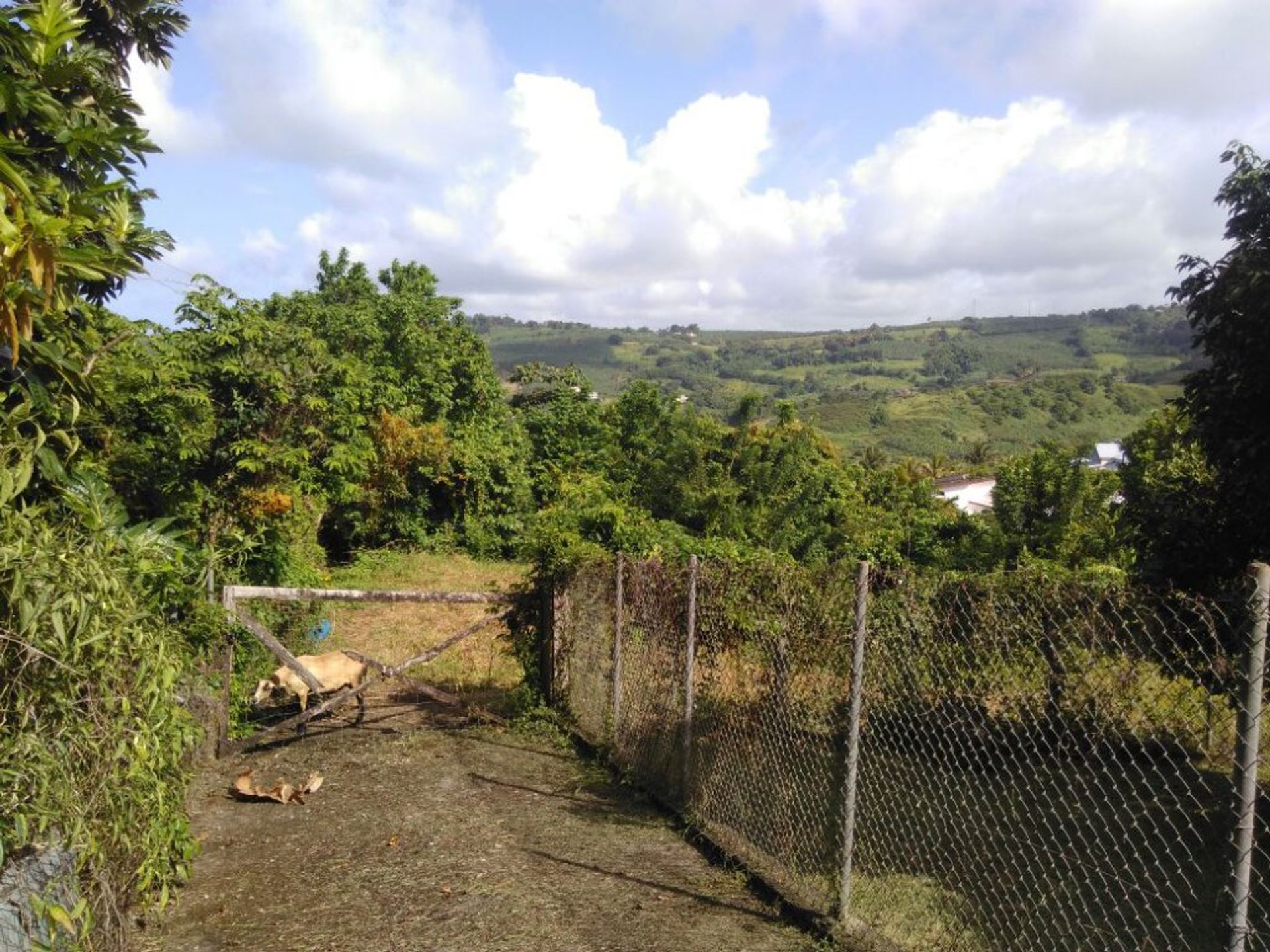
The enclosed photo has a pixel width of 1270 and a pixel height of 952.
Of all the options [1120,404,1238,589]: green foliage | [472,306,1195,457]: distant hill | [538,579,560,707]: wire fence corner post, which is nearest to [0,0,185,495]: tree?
[538,579,560,707]: wire fence corner post

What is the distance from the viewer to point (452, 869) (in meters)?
5.54

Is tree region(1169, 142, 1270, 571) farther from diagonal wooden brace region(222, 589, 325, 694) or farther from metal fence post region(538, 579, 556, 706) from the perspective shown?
diagonal wooden brace region(222, 589, 325, 694)

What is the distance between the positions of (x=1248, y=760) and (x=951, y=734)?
3.94 meters

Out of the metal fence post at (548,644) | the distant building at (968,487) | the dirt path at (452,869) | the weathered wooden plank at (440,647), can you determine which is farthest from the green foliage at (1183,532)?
the distant building at (968,487)

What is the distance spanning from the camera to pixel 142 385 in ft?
43.0

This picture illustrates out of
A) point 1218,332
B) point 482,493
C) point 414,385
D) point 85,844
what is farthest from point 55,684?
point 414,385

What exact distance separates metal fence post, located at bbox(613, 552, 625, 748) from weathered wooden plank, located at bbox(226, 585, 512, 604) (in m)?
2.13

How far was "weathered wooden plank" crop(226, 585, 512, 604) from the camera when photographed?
26.7ft

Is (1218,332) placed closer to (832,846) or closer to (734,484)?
(832,846)

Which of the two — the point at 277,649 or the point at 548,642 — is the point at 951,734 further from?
the point at 277,649

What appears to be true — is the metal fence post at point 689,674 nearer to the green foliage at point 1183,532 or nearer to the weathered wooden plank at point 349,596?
the weathered wooden plank at point 349,596

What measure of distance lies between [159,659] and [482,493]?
73.9 ft

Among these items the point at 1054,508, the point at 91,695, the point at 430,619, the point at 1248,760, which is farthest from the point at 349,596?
the point at 1054,508

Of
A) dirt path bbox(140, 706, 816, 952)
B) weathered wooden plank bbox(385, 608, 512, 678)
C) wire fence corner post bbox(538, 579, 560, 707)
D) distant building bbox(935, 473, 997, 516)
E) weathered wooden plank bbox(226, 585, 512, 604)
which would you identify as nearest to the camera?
dirt path bbox(140, 706, 816, 952)
